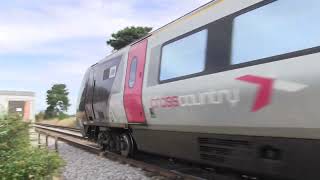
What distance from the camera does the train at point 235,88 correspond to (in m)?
6.21

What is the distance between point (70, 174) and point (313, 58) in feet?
21.9

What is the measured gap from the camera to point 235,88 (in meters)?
7.38

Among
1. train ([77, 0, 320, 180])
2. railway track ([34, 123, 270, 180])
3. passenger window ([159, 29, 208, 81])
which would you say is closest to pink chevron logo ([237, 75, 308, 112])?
train ([77, 0, 320, 180])

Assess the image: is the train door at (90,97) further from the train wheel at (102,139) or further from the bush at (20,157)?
the bush at (20,157)

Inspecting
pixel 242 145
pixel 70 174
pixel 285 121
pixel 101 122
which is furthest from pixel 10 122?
pixel 101 122

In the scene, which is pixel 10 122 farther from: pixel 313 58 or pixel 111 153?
pixel 111 153

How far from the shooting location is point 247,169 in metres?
7.40

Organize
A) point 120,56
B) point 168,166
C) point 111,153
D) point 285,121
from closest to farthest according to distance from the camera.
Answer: point 285,121
point 168,166
point 120,56
point 111,153

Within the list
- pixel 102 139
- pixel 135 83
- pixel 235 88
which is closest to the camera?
pixel 235 88

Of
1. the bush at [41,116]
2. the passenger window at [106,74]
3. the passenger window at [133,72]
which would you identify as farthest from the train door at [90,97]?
the bush at [41,116]

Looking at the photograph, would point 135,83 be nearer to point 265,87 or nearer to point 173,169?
point 173,169

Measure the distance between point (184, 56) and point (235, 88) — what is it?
2037mm

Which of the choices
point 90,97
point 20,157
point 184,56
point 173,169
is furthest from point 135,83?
point 90,97

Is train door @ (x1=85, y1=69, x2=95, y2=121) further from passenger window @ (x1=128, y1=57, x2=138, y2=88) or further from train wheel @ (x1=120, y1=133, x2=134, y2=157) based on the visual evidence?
passenger window @ (x1=128, y1=57, x2=138, y2=88)
